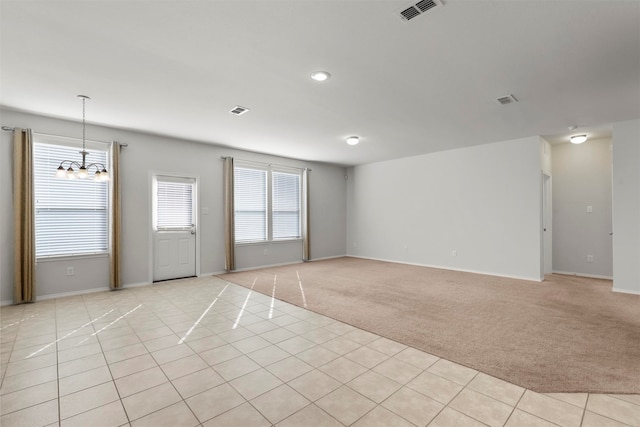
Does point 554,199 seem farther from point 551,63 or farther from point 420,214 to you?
point 551,63

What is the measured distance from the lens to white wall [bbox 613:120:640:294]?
463 centimetres

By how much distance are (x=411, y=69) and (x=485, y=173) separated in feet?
13.8

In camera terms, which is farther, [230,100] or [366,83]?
[230,100]

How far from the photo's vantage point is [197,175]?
20.2 feet

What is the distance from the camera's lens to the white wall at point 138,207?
427 cm

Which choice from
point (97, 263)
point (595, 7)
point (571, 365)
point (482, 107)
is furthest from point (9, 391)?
point (482, 107)

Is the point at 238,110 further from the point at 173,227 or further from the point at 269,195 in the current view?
the point at 269,195

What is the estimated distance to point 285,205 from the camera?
7.87 meters

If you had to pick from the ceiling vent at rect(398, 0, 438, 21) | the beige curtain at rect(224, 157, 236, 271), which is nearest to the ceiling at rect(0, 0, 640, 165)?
the ceiling vent at rect(398, 0, 438, 21)

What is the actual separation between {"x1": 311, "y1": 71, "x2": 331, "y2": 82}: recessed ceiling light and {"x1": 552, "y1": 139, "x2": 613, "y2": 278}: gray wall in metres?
5.99

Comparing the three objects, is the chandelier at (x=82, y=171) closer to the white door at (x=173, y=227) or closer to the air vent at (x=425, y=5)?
the white door at (x=173, y=227)

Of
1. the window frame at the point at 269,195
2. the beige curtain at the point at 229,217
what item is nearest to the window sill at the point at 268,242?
the window frame at the point at 269,195

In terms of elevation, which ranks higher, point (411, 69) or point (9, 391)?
point (411, 69)

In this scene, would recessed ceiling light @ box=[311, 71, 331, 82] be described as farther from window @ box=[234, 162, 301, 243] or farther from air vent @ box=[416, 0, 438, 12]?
window @ box=[234, 162, 301, 243]
